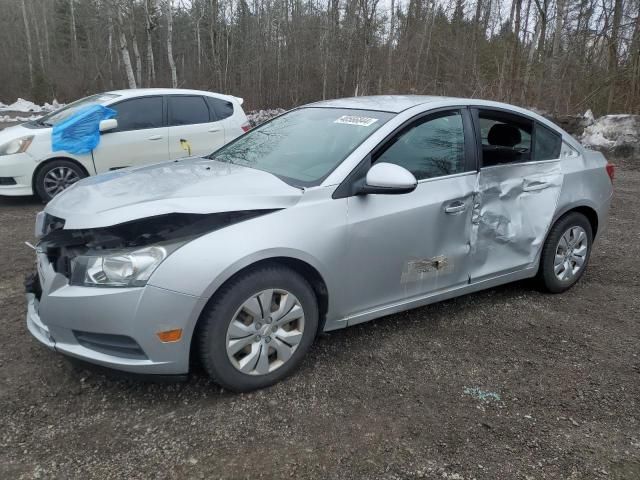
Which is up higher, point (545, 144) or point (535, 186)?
point (545, 144)

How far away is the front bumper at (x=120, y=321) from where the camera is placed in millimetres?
2459

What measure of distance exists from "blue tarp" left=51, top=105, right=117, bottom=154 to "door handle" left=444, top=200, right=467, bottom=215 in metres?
5.29

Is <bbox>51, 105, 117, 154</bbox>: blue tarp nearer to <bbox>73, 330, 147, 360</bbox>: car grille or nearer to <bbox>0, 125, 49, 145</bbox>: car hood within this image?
<bbox>0, 125, 49, 145</bbox>: car hood

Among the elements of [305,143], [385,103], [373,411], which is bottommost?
[373,411]

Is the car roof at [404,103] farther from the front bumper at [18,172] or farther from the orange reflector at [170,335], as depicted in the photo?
the front bumper at [18,172]

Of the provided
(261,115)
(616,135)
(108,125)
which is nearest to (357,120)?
(108,125)

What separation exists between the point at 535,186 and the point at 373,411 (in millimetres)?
2223

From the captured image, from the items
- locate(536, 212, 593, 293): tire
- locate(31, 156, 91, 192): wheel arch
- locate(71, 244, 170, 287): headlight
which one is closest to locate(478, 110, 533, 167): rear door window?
locate(536, 212, 593, 293): tire

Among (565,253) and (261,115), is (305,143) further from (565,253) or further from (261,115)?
(261,115)

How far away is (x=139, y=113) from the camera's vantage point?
731cm

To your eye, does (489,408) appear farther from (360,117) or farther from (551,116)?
(551,116)

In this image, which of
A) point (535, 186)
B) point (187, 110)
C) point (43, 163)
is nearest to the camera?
point (535, 186)

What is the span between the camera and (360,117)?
3.52 metres

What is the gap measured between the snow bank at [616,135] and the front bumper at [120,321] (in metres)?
11.9
